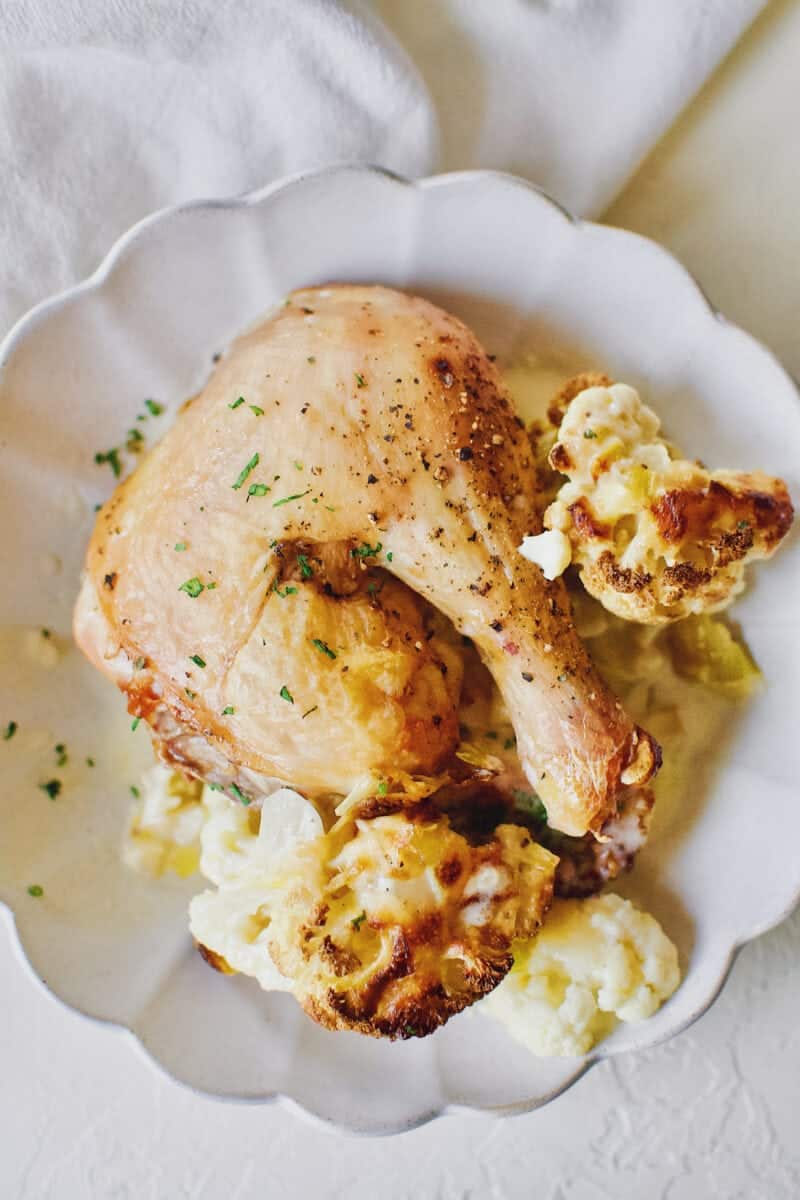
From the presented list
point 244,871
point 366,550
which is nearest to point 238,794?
point 244,871

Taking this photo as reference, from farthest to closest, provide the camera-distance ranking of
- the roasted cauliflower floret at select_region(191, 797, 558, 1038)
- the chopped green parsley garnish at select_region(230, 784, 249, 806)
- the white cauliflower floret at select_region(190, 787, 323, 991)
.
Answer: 1. the chopped green parsley garnish at select_region(230, 784, 249, 806)
2. the white cauliflower floret at select_region(190, 787, 323, 991)
3. the roasted cauliflower floret at select_region(191, 797, 558, 1038)

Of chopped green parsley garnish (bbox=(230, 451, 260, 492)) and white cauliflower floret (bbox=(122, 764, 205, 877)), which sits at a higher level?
chopped green parsley garnish (bbox=(230, 451, 260, 492))

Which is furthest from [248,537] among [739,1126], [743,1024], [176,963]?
[739,1126]

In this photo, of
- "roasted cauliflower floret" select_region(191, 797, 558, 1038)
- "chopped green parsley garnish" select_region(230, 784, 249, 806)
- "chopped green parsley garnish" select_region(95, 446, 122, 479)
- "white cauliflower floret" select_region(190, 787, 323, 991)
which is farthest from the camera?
"chopped green parsley garnish" select_region(95, 446, 122, 479)

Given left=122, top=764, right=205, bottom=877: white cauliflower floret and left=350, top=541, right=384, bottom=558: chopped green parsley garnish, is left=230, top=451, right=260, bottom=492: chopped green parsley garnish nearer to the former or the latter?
left=350, top=541, right=384, bottom=558: chopped green parsley garnish

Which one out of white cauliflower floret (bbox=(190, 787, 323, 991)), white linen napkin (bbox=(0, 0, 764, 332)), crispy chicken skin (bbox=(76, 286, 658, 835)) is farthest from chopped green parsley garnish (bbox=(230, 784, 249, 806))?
white linen napkin (bbox=(0, 0, 764, 332))

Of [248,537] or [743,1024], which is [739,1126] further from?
[248,537]

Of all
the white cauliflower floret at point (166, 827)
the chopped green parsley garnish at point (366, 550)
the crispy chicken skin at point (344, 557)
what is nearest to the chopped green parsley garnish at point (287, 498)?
the crispy chicken skin at point (344, 557)
